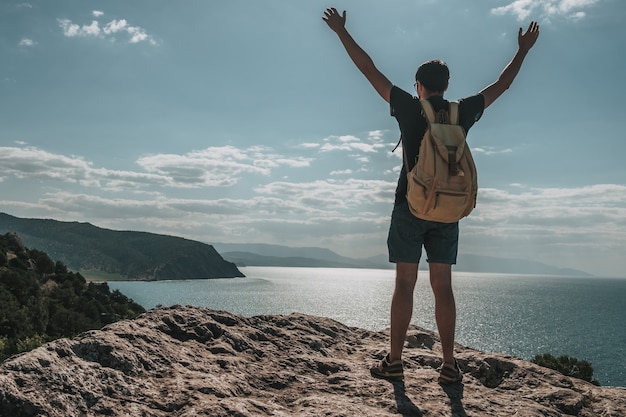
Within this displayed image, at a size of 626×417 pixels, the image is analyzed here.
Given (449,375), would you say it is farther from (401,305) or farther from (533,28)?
(533,28)

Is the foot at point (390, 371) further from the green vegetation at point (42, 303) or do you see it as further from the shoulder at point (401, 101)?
the green vegetation at point (42, 303)

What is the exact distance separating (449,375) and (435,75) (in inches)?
134

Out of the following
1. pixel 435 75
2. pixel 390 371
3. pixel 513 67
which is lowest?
pixel 390 371

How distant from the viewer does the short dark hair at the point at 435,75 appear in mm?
5441

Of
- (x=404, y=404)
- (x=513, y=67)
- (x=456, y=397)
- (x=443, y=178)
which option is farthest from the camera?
(x=513, y=67)

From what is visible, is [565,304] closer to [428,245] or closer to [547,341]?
[547,341]

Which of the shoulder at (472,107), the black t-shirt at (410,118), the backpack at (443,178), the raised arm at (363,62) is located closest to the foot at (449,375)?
the backpack at (443,178)

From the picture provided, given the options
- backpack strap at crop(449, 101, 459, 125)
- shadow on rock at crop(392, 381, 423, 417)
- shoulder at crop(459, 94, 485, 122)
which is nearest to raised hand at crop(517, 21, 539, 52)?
shoulder at crop(459, 94, 485, 122)

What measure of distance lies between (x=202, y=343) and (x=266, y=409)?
1.89 meters

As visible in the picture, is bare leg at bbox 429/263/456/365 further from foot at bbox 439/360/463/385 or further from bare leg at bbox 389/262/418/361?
bare leg at bbox 389/262/418/361

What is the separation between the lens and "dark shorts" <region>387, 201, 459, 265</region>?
532cm

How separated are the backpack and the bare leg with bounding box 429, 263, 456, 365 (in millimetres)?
769

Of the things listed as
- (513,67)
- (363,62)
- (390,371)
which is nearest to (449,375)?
(390,371)

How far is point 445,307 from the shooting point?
5266 millimetres
